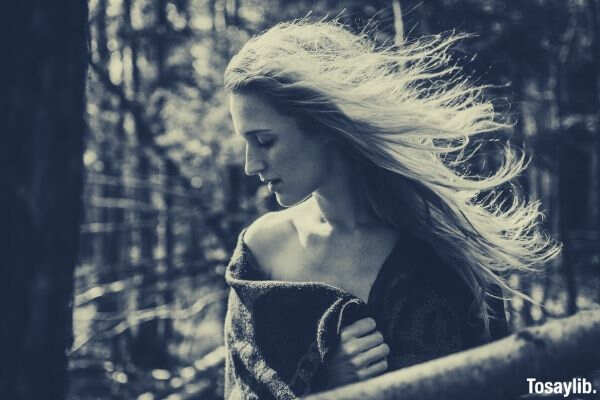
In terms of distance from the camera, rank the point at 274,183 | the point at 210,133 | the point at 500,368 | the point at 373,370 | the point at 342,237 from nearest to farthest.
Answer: the point at 500,368
the point at 373,370
the point at 274,183
the point at 342,237
the point at 210,133

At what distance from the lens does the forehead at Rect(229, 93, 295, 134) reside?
5.85 ft

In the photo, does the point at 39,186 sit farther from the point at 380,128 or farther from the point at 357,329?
the point at 380,128

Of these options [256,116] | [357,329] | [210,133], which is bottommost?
[357,329]

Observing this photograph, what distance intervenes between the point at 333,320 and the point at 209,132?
3966 millimetres

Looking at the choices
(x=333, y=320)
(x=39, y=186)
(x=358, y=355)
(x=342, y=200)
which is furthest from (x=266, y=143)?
(x=39, y=186)

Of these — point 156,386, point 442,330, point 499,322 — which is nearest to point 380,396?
point 442,330

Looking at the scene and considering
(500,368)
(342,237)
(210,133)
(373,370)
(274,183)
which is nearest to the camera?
(500,368)

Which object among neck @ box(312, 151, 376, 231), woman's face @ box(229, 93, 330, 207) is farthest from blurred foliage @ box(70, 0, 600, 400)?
woman's face @ box(229, 93, 330, 207)

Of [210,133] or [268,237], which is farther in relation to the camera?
[210,133]

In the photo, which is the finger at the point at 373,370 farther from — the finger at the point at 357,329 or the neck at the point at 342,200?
the neck at the point at 342,200

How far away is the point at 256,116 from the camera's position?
1792 millimetres

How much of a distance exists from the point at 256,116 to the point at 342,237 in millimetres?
442

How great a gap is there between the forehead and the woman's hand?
1.95ft

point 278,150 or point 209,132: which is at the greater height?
point 209,132
